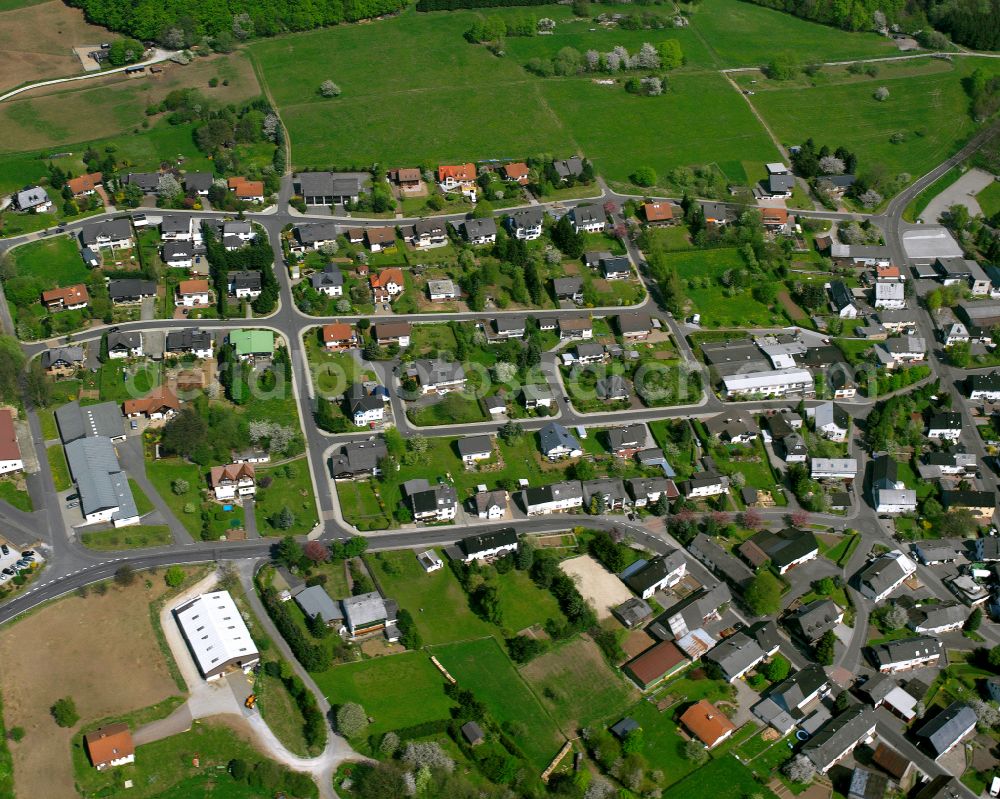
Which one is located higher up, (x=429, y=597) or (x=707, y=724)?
(x=429, y=597)

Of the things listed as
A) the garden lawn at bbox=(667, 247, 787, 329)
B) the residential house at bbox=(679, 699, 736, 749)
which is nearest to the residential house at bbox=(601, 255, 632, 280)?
the garden lawn at bbox=(667, 247, 787, 329)

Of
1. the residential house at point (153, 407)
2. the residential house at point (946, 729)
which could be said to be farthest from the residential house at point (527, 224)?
the residential house at point (946, 729)

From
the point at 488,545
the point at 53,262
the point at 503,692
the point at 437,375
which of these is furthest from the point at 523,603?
the point at 53,262

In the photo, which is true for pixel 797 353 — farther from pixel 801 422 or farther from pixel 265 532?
pixel 265 532

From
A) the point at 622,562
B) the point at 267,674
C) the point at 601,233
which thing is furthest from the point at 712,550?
the point at 601,233

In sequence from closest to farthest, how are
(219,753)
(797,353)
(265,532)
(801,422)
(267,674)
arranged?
(219,753) < (267,674) < (265,532) < (801,422) < (797,353)

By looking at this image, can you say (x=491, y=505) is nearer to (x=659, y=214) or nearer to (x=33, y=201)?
(x=659, y=214)

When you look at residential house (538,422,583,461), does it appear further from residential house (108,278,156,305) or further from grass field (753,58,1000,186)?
grass field (753,58,1000,186)
